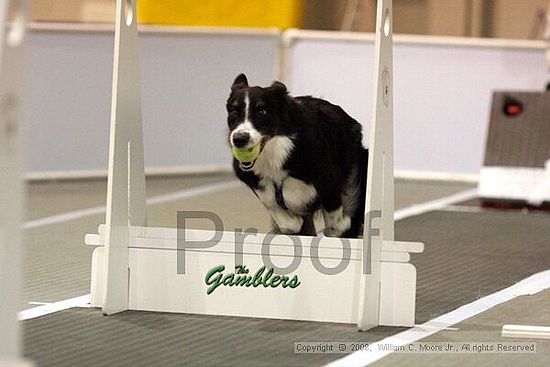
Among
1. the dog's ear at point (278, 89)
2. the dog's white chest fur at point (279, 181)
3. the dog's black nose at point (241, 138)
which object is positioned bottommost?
the dog's white chest fur at point (279, 181)

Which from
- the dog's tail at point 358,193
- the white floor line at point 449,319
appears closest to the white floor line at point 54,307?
the dog's tail at point 358,193

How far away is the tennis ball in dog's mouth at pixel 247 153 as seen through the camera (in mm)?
4426

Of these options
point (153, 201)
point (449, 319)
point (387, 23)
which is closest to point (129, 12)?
point (387, 23)

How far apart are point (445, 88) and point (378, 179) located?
479 cm

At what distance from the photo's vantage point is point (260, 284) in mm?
4496

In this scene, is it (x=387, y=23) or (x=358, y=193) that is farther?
(x=358, y=193)

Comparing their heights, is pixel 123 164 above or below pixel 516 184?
above

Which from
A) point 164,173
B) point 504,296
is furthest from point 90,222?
point 504,296

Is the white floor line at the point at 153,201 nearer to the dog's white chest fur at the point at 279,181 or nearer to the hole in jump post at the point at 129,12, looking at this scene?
the hole in jump post at the point at 129,12

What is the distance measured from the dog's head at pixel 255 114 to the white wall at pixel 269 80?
13.3ft

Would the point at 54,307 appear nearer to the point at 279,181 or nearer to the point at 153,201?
the point at 279,181

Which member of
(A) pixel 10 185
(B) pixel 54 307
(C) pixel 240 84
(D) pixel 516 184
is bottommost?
(B) pixel 54 307

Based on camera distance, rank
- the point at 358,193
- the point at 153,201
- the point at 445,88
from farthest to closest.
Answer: the point at 445,88 < the point at 153,201 < the point at 358,193

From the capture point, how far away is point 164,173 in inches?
348
